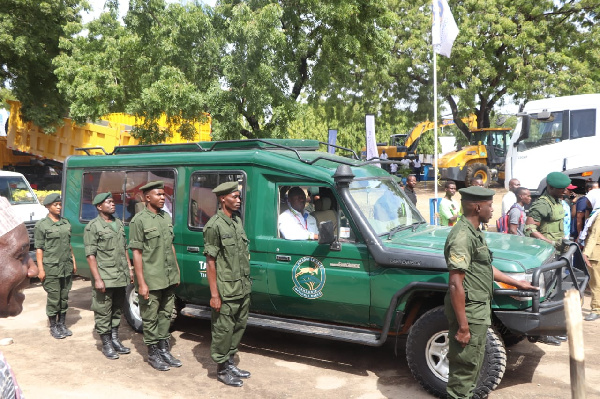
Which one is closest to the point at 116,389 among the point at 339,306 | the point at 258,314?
the point at 258,314

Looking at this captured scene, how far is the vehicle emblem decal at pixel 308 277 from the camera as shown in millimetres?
5340

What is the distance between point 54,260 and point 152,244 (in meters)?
1.85

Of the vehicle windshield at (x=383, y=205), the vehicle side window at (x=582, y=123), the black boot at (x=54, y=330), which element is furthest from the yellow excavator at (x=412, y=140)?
the black boot at (x=54, y=330)

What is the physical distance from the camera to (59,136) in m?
18.9

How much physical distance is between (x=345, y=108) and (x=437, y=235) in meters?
22.3

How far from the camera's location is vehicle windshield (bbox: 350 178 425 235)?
5.40 m

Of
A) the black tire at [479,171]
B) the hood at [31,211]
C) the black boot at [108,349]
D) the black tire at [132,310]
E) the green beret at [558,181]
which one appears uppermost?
the black tire at [479,171]

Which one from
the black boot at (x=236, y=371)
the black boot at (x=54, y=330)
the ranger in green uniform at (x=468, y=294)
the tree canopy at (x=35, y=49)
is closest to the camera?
the ranger in green uniform at (x=468, y=294)

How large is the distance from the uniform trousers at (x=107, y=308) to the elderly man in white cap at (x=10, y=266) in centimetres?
427

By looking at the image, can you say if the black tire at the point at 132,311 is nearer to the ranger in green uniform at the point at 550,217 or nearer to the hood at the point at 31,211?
the hood at the point at 31,211

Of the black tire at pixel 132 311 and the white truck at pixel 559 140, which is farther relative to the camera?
the white truck at pixel 559 140

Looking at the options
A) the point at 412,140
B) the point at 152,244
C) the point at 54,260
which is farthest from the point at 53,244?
the point at 412,140

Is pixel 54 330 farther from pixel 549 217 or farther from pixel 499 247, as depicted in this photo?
pixel 549 217

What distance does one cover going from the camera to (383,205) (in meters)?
5.68
